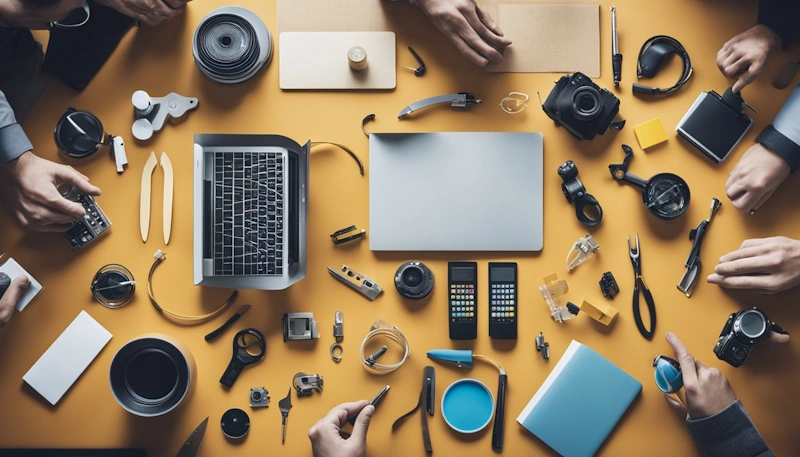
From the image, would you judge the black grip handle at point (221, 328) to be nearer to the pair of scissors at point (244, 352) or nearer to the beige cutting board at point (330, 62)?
the pair of scissors at point (244, 352)

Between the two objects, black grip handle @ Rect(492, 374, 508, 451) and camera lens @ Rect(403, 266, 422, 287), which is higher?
camera lens @ Rect(403, 266, 422, 287)

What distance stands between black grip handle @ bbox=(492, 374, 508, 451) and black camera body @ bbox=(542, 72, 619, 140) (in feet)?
2.31

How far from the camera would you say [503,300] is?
167cm

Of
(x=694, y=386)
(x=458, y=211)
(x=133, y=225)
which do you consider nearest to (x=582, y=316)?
(x=694, y=386)

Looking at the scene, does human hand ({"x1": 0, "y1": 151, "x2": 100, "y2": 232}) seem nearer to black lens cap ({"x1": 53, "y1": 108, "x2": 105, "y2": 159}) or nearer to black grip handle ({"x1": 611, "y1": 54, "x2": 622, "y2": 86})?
black lens cap ({"x1": 53, "y1": 108, "x2": 105, "y2": 159})

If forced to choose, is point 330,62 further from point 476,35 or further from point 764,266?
point 764,266

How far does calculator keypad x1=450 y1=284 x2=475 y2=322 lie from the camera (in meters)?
1.67

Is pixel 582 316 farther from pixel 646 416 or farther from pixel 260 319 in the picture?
pixel 260 319

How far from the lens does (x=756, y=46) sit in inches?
64.3

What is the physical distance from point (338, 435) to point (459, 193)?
71cm

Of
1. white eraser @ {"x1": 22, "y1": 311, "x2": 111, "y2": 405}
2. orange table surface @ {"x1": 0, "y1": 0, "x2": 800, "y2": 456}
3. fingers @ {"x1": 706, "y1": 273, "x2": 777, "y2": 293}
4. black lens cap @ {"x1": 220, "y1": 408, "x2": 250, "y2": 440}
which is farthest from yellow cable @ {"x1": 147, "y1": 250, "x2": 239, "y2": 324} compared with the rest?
fingers @ {"x1": 706, "y1": 273, "x2": 777, "y2": 293}

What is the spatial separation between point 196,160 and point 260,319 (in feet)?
1.55

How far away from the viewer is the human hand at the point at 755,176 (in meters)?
1.60

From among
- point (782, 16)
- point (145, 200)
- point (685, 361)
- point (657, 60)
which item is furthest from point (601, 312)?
point (145, 200)
